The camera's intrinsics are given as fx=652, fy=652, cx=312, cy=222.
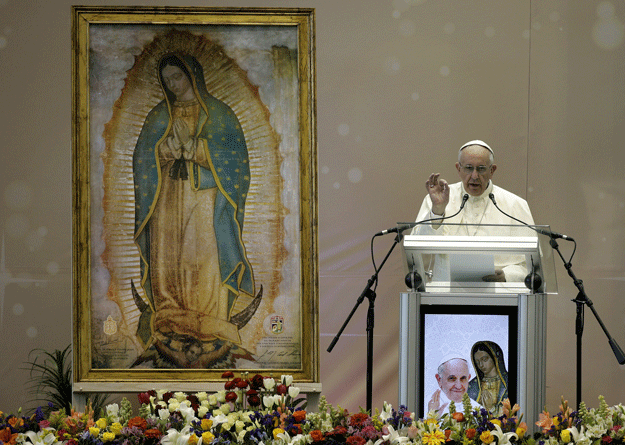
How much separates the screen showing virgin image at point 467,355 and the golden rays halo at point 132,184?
1021 mm

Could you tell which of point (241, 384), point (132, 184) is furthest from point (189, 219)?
point (241, 384)

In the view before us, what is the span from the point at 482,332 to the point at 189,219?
62.7 inches

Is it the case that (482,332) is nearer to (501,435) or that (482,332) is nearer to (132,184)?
(501,435)

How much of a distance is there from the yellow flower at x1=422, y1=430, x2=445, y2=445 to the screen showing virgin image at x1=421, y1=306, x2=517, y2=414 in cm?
35

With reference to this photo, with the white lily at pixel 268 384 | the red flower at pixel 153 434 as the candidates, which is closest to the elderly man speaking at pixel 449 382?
the white lily at pixel 268 384

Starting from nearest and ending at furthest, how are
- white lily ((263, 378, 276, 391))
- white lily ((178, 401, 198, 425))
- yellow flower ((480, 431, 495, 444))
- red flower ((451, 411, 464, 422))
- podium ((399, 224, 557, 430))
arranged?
yellow flower ((480, 431, 495, 444)), red flower ((451, 411, 464, 422)), white lily ((178, 401, 198, 425)), podium ((399, 224, 557, 430)), white lily ((263, 378, 276, 391))

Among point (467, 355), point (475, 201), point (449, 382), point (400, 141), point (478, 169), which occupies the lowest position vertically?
point (449, 382)

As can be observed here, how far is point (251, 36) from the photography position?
337 centimetres

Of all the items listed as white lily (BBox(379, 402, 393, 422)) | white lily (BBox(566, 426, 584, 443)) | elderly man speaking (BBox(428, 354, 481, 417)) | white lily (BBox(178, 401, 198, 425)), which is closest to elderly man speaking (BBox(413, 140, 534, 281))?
elderly man speaking (BBox(428, 354, 481, 417))

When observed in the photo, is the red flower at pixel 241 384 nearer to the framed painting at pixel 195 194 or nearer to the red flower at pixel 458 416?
the framed painting at pixel 195 194

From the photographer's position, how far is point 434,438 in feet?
7.32

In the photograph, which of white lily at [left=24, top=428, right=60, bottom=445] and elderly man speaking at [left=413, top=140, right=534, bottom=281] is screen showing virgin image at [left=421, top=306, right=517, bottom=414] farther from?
white lily at [left=24, top=428, right=60, bottom=445]

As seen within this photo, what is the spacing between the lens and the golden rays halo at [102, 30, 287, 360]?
3336 mm

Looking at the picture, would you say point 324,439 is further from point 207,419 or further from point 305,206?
point 305,206
